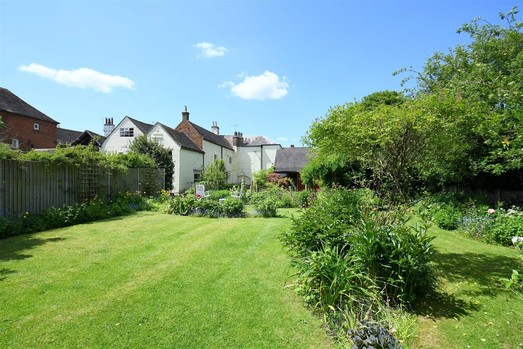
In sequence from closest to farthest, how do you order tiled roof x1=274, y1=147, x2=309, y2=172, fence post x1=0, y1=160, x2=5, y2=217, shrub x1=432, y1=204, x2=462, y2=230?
fence post x1=0, y1=160, x2=5, y2=217 → shrub x1=432, y1=204, x2=462, y2=230 → tiled roof x1=274, y1=147, x2=309, y2=172

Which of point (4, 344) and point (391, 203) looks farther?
→ point (391, 203)

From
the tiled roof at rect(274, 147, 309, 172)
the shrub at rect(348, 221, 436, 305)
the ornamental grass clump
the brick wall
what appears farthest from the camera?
the tiled roof at rect(274, 147, 309, 172)

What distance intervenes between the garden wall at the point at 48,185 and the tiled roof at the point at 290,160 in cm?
1972

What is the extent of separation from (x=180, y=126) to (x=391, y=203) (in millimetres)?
29290

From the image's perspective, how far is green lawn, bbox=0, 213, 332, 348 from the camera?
3104 mm

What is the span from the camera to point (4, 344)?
9.57 ft

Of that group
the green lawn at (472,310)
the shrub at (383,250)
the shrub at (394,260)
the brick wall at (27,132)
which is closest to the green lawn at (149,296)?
the shrub at (383,250)

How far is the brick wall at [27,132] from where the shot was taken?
22844 millimetres

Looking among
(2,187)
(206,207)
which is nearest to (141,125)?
(206,207)

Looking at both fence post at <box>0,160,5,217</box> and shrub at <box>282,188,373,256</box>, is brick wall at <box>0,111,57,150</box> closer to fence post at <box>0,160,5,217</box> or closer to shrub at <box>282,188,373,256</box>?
fence post at <box>0,160,5,217</box>

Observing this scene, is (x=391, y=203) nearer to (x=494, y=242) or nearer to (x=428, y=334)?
(x=428, y=334)

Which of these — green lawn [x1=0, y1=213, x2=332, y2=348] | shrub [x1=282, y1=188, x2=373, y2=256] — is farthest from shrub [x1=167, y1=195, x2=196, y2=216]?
shrub [x1=282, y1=188, x2=373, y2=256]

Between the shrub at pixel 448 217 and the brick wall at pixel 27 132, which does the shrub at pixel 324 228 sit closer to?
the shrub at pixel 448 217

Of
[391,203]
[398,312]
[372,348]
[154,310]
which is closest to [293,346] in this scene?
[372,348]
